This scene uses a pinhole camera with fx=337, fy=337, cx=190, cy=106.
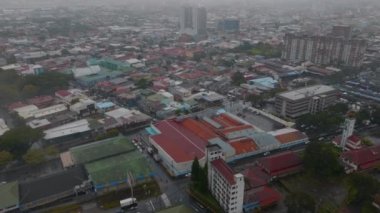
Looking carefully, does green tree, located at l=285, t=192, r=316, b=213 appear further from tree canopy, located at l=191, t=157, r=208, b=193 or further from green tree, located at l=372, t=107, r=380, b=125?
green tree, located at l=372, t=107, r=380, b=125

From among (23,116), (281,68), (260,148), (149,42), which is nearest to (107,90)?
(23,116)

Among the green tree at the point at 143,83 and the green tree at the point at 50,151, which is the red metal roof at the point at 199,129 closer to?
the green tree at the point at 50,151

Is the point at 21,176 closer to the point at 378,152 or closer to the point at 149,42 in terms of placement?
the point at 378,152

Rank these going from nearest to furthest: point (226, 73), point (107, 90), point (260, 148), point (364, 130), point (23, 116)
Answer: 1. point (260, 148)
2. point (364, 130)
3. point (23, 116)
4. point (107, 90)
5. point (226, 73)

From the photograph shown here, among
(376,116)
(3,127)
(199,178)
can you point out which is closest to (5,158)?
(3,127)

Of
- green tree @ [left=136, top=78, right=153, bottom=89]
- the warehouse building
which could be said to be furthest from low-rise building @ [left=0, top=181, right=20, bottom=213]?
green tree @ [left=136, top=78, right=153, bottom=89]

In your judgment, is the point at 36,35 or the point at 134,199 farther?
the point at 36,35

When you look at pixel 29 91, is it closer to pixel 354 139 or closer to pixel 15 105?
pixel 15 105
